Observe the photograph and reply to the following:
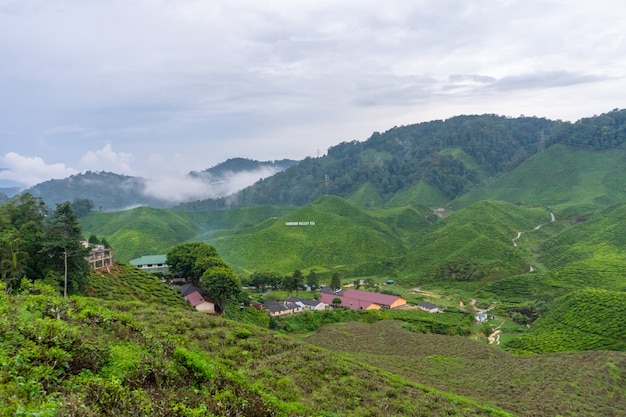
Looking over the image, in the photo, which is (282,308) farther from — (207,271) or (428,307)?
(428,307)

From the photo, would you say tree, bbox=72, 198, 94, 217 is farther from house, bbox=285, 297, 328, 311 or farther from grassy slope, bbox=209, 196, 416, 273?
house, bbox=285, 297, 328, 311

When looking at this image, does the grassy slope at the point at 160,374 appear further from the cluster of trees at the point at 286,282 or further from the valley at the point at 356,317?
the cluster of trees at the point at 286,282

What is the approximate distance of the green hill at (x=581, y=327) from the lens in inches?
1350

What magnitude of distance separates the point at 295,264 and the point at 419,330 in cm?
4397

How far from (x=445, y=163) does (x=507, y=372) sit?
146 meters

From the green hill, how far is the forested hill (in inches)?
4544

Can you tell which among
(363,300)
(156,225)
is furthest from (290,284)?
(156,225)

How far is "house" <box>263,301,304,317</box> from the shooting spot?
47.1 metres

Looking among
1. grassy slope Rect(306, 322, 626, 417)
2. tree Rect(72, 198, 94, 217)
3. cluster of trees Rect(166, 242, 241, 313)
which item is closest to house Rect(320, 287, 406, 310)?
cluster of trees Rect(166, 242, 241, 313)

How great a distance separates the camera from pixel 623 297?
38.0 metres

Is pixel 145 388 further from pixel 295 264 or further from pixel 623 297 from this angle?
pixel 295 264

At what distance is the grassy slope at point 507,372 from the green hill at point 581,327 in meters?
6.35

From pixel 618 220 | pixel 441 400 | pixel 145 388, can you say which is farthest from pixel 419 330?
pixel 618 220

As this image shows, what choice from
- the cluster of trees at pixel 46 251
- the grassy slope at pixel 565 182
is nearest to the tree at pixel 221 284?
the cluster of trees at pixel 46 251
